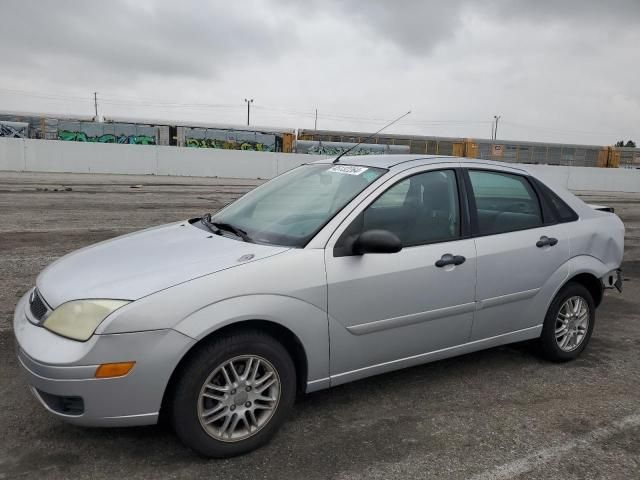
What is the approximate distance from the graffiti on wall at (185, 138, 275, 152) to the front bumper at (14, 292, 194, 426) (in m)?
37.1

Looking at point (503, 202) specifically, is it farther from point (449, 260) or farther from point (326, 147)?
point (326, 147)

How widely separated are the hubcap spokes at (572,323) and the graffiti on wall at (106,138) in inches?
1462

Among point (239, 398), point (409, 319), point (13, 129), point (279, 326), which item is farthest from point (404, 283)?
point (13, 129)

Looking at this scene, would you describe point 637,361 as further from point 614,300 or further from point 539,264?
point 614,300

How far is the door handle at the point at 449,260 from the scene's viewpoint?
3.45 m

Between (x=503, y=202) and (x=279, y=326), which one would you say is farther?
(x=503, y=202)

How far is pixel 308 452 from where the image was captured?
2.93 m

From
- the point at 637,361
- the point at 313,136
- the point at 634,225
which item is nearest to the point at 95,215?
the point at 637,361

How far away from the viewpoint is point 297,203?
3686 millimetres

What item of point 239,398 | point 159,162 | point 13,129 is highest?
point 13,129

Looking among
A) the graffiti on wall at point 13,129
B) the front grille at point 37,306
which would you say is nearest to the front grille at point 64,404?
the front grille at point 37,306

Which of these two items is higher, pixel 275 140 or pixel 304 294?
pixel 275 140

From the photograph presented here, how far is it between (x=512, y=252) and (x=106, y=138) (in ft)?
125

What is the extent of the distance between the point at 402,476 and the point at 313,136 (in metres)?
42.2
